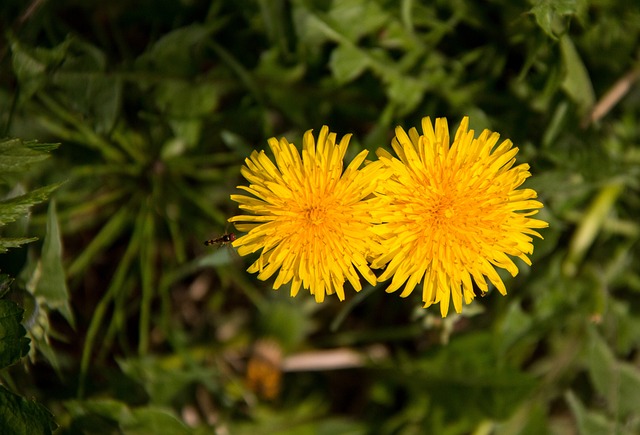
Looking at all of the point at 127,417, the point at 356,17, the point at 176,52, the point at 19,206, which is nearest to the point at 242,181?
the point at 176,52

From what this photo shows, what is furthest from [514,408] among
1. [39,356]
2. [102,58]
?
[102,58]

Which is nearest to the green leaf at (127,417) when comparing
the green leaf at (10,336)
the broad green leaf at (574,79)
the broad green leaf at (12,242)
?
the green leaf at (10,336)

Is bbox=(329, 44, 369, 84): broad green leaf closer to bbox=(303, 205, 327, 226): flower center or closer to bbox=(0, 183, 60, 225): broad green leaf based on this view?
bbox=(303, 205, 327, 226): flower center

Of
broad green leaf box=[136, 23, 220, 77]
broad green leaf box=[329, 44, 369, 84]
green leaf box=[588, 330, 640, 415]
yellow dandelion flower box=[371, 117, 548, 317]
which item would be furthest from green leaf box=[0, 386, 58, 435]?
green leaf box=[588, 330, 640, 415]

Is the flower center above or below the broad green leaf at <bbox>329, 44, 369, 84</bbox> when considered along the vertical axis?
below

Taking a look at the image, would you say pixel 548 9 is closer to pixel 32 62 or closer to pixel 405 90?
pixel 405 90

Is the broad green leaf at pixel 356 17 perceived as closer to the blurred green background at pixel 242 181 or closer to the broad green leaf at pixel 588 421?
the blurred green background at pixel 242 181

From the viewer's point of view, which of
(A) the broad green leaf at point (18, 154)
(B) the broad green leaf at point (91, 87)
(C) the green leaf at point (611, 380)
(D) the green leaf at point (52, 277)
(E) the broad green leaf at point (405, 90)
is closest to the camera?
(A) the broad green leaf at point (18, 154)
